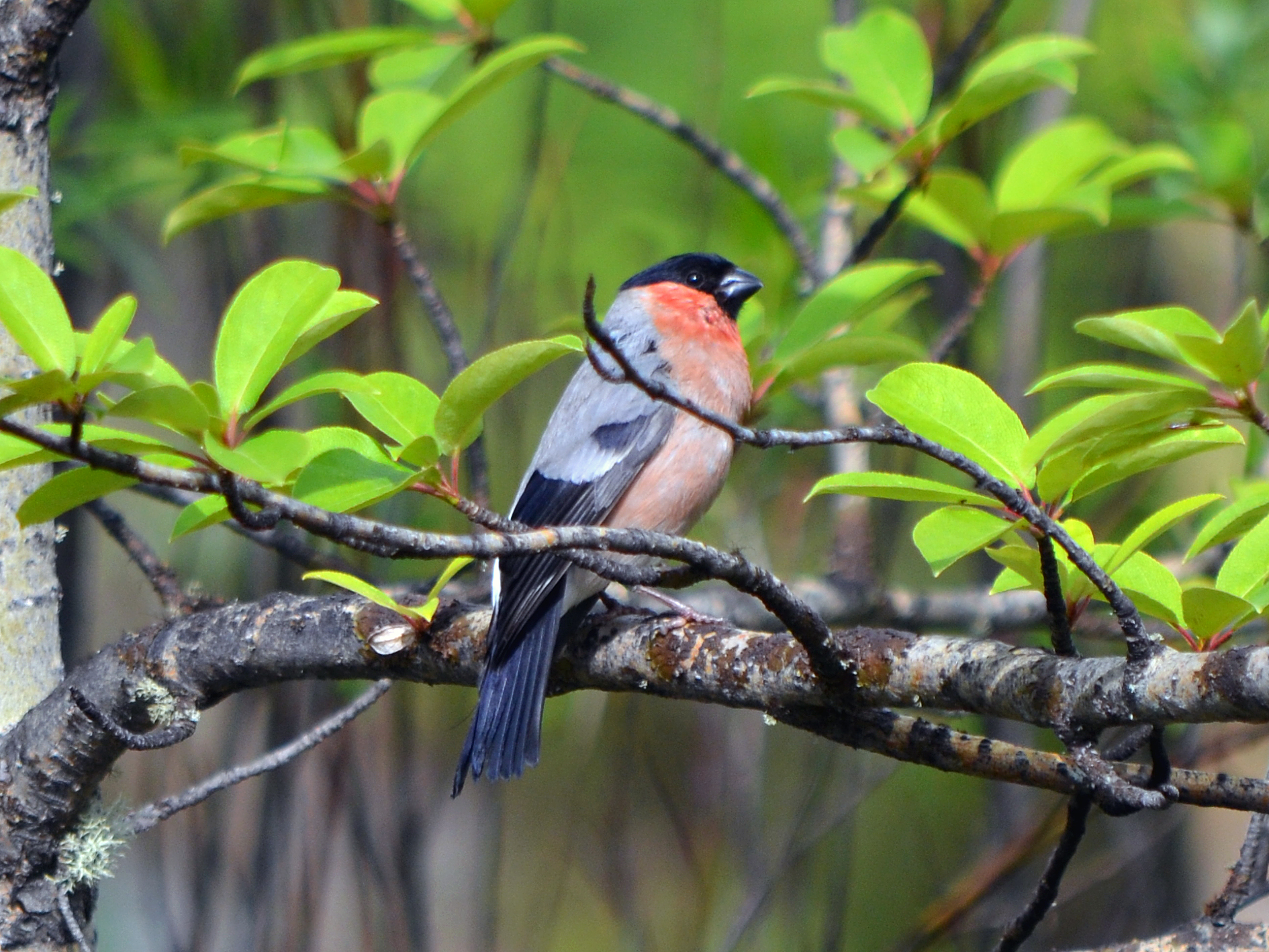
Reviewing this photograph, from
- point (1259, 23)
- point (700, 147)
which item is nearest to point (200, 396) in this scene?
point (700, 147)

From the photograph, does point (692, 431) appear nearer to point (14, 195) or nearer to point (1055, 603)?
point (1055, 603)

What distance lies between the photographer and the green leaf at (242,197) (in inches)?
78.7

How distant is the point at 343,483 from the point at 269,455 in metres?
0.16

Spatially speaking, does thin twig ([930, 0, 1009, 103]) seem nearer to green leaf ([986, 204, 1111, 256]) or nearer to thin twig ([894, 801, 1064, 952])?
green leaf ([986, 204, 1111, 256])

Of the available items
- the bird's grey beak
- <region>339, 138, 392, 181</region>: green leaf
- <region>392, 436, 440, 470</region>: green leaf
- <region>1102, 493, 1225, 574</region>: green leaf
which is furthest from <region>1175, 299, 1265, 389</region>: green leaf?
the bird's grey beak

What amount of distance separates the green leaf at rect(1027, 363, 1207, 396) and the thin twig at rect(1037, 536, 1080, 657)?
157mm

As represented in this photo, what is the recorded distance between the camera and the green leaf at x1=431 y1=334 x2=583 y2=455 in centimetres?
122

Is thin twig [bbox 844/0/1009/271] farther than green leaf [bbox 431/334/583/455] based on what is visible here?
Yes

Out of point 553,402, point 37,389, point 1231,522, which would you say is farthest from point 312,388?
point 553,402

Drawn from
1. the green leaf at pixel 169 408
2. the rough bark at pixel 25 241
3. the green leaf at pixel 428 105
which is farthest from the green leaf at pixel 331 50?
the green leaf at pixel 169 408

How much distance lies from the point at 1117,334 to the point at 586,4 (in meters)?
4.69

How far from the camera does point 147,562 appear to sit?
189 cm

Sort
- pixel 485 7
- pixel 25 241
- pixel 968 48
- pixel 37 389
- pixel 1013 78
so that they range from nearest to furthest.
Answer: pixel 37 389 → pixel 25 241 → pixel 1013 78 → pixel 485 7 → pixel 968 48

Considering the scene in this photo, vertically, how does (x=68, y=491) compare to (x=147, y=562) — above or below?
below
